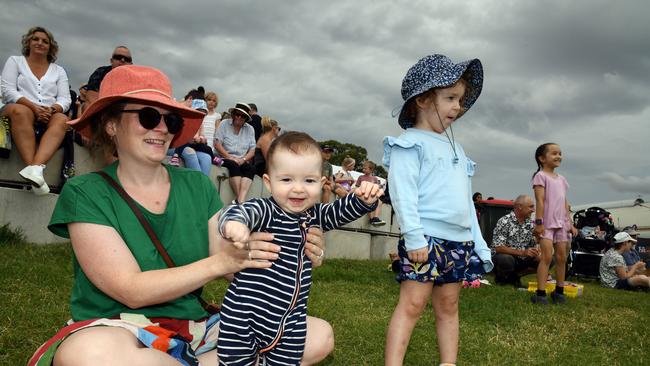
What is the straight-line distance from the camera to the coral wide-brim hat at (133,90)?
2379 mm

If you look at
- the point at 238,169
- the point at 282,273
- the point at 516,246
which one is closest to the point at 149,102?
the point at 282,273

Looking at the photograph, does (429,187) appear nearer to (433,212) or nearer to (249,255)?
(433,212)

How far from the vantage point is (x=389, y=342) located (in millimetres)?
3324

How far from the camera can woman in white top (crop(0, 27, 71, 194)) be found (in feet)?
19.5

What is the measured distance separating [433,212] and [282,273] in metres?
1.33

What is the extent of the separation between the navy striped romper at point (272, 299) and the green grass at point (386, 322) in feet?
5.22

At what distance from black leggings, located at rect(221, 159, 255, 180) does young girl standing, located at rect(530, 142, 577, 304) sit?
470 centimetres

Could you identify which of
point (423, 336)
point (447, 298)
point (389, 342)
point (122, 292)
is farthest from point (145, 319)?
point (423, 336)

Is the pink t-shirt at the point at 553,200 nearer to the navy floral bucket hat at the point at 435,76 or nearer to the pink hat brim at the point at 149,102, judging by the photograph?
the navy floral bucket hat at the point at 435,76

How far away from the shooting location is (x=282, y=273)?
7.65 feet

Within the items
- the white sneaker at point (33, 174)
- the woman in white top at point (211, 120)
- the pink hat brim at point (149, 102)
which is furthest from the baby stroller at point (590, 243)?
the pink hat brim at point (149, 102)

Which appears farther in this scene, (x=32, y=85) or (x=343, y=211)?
(x=32, y=85)

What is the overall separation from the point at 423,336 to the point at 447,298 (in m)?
1.60

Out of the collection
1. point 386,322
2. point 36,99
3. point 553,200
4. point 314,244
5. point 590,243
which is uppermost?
point 36,99
